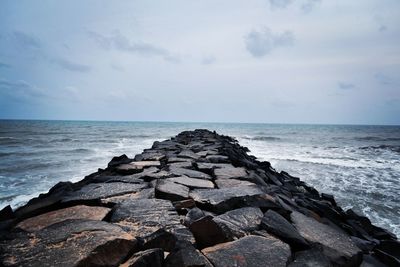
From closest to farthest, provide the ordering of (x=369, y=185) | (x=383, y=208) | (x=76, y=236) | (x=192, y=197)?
(x=76, y=236), (x=192, y=197), (x=383, y=208), (x=369, y=185)

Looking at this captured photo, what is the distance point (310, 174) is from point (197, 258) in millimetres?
8495

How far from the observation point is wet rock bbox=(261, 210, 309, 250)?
76.7 inches

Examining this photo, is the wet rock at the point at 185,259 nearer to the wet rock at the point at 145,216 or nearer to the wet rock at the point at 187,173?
the wet rock at the point at 145,216

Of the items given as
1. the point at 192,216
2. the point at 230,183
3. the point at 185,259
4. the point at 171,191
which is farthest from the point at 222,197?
the point at 185,259

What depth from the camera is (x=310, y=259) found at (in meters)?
1.79

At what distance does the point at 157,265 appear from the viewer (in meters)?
1.42

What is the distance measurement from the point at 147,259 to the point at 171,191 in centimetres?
118

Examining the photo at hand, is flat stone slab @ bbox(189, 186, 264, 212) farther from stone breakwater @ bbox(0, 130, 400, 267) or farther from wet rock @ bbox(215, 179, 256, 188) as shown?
wet rock @ bbox(215, 179, 256, 188)

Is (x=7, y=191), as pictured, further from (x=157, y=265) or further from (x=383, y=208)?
(x=383, y=208)

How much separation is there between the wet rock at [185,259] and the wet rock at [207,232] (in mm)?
265

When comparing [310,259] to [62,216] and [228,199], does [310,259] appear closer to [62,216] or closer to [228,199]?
[228,199]

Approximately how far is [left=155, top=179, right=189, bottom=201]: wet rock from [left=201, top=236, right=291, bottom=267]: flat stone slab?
0.82 m

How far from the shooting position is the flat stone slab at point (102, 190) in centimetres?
254

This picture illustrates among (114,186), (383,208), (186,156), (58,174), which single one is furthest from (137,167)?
(58,174)
